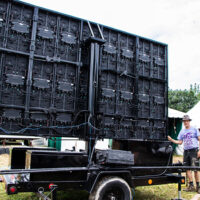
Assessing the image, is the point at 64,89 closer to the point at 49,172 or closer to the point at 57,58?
the point at 57,58

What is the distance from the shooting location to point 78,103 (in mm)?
5344

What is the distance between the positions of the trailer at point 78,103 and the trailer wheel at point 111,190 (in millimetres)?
17

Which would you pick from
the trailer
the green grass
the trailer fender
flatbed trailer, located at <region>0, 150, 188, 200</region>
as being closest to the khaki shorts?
the green grass

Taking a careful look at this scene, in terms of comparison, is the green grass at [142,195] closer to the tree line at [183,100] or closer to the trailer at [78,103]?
the trailer at [78,103]

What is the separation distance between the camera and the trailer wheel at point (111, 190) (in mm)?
4149

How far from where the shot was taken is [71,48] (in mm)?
5449

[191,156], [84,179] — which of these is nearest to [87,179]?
[84,179]

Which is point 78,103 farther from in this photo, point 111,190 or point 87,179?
point 111,190

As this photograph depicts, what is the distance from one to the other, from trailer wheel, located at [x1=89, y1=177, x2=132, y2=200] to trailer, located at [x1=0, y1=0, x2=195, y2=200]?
0.02 m

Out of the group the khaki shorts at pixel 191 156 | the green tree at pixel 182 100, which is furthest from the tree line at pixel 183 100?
the khaki shorts at pixel 191 156

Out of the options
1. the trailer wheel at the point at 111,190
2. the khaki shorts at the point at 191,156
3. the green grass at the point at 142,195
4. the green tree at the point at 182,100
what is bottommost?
the green grass at the point at 142,195

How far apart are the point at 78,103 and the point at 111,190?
2037 mm

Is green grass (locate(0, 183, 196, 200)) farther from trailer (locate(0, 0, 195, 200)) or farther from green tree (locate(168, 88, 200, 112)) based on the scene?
green tree (locate(168, 88, 200, 112))

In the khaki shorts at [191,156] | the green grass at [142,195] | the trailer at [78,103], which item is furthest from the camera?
the khaki shorts at [191,156]
